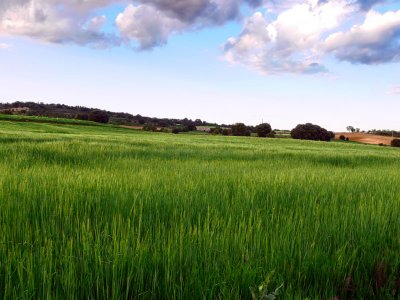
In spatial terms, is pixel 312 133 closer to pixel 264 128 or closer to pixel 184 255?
pixel 264 128

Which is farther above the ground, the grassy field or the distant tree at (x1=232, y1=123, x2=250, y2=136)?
the grassy field

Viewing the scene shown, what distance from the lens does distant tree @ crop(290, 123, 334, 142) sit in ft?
279

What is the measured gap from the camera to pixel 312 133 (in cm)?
8506

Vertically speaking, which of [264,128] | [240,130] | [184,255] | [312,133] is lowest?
[240,130]

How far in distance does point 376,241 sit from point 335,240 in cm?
36

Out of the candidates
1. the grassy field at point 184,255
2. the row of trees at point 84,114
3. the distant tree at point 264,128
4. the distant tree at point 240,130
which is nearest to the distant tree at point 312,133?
the distant tree at point 264,128

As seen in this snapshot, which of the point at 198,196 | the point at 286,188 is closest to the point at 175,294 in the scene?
the point at 198,196

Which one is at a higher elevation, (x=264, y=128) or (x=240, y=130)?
(x=264, y=128)

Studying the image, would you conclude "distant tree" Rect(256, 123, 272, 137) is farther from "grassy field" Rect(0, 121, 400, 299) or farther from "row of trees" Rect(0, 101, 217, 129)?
"grassy field" Rect(0, 121, 400, 299)

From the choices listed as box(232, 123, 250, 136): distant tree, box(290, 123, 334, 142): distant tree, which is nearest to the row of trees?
box(232, 123, 250, 136): distant tree

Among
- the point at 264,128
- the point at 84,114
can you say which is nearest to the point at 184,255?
the point at 264,128

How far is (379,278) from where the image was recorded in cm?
197

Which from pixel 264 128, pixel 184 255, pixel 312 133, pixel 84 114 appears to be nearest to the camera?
pixel 184 255

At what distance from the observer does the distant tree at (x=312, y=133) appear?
279 feet
